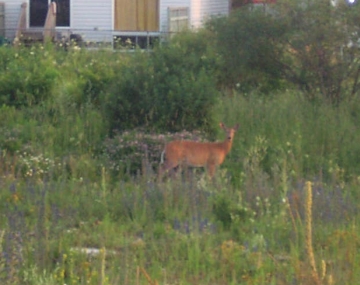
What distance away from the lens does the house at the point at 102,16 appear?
2866 centimetres

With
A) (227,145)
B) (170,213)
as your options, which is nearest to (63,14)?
(227,145)

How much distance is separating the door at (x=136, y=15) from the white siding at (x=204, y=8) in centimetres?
138

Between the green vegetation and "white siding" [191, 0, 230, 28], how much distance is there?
10164mm

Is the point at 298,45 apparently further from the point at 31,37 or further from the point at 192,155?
the point at 31,37

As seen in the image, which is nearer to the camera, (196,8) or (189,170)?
(189,170)

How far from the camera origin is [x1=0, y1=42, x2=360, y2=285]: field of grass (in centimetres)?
631

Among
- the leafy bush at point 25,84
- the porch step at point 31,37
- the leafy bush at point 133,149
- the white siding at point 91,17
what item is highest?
the white siding at point 91,17

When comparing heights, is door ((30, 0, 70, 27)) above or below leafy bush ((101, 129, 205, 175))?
above

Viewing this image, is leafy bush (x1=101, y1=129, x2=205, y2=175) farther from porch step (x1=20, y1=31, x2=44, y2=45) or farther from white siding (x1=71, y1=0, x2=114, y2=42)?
white siding (x1=71, y1=0, x2=114, y2=42)

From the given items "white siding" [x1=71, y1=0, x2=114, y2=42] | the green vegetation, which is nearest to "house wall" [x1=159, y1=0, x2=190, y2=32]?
"white siding" [x1=71, y1=0, x2=114, y2=42]

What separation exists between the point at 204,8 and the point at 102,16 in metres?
4.54

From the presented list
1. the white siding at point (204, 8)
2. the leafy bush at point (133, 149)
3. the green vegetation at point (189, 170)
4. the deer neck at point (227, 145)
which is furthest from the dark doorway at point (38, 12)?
the deer neck at point (227, 145)

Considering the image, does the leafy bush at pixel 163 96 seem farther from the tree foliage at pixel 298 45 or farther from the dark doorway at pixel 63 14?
the dark doorway at pixel 63 14

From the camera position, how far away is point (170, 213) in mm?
7875
